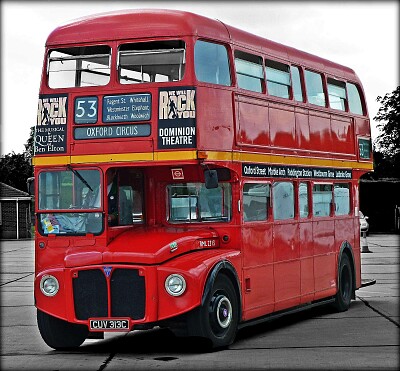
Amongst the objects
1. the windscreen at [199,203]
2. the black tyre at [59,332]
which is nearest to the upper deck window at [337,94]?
the windscreen at [199,203]

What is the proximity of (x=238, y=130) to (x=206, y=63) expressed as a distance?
110cm

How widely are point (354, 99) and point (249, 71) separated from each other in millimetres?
5217

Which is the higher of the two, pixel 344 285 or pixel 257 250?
pixel 257 250

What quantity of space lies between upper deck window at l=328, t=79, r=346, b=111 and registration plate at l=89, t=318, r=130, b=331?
273 inches

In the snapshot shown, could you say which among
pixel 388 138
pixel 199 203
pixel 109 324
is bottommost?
pixel 109 324

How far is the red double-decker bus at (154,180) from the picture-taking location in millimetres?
12836

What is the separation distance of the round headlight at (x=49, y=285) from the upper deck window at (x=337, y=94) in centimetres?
679

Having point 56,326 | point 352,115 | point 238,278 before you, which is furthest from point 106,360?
point 352,115

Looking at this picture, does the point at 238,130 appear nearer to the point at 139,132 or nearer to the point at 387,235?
the point at 139,132

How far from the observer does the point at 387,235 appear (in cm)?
5672

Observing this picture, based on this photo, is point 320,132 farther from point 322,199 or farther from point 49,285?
point 49,285

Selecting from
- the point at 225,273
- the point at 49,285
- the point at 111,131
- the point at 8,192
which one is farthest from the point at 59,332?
the point at 8,192

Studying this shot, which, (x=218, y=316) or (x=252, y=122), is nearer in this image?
(x=218, y=316)

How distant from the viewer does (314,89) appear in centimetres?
1764
